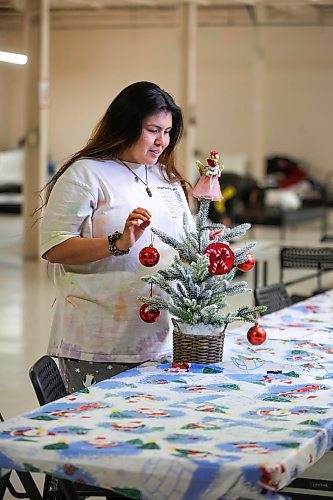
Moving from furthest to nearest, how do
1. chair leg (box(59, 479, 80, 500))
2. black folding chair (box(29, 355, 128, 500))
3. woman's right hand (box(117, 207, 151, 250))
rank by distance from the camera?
woman's right hand (box(117, 207, 151, 250)), black folding chair (box(29, 355, 128, 500)), chair leg (box(59, 479, 80, 500))

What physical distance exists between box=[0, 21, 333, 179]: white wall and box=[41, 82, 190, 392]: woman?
1748 cm

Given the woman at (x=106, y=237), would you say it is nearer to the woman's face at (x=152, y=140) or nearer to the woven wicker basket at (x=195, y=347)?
the woman's face at (x=152, y=140)

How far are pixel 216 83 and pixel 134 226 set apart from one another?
1944 centimetres

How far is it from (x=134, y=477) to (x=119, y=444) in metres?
0.19

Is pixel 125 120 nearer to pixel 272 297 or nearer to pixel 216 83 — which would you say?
pixel 272 297

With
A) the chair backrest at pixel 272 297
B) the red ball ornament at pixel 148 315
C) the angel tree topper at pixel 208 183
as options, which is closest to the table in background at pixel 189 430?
the red ball ornament at pixel 148 315

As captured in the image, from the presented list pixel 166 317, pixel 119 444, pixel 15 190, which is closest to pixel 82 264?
pixel 166 317

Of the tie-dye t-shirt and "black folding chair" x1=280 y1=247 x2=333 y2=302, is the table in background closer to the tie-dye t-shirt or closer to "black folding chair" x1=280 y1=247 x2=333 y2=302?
the tie-dye t-shirt

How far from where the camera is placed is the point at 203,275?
3791mm

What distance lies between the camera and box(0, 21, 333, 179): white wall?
22.1 m

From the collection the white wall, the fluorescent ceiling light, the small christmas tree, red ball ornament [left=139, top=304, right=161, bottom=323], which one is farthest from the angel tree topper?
the white wall

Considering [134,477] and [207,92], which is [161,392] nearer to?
[134,477]

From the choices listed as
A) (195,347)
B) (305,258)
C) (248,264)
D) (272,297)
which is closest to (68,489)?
(195,347)

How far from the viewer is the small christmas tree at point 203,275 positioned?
12.4ft
